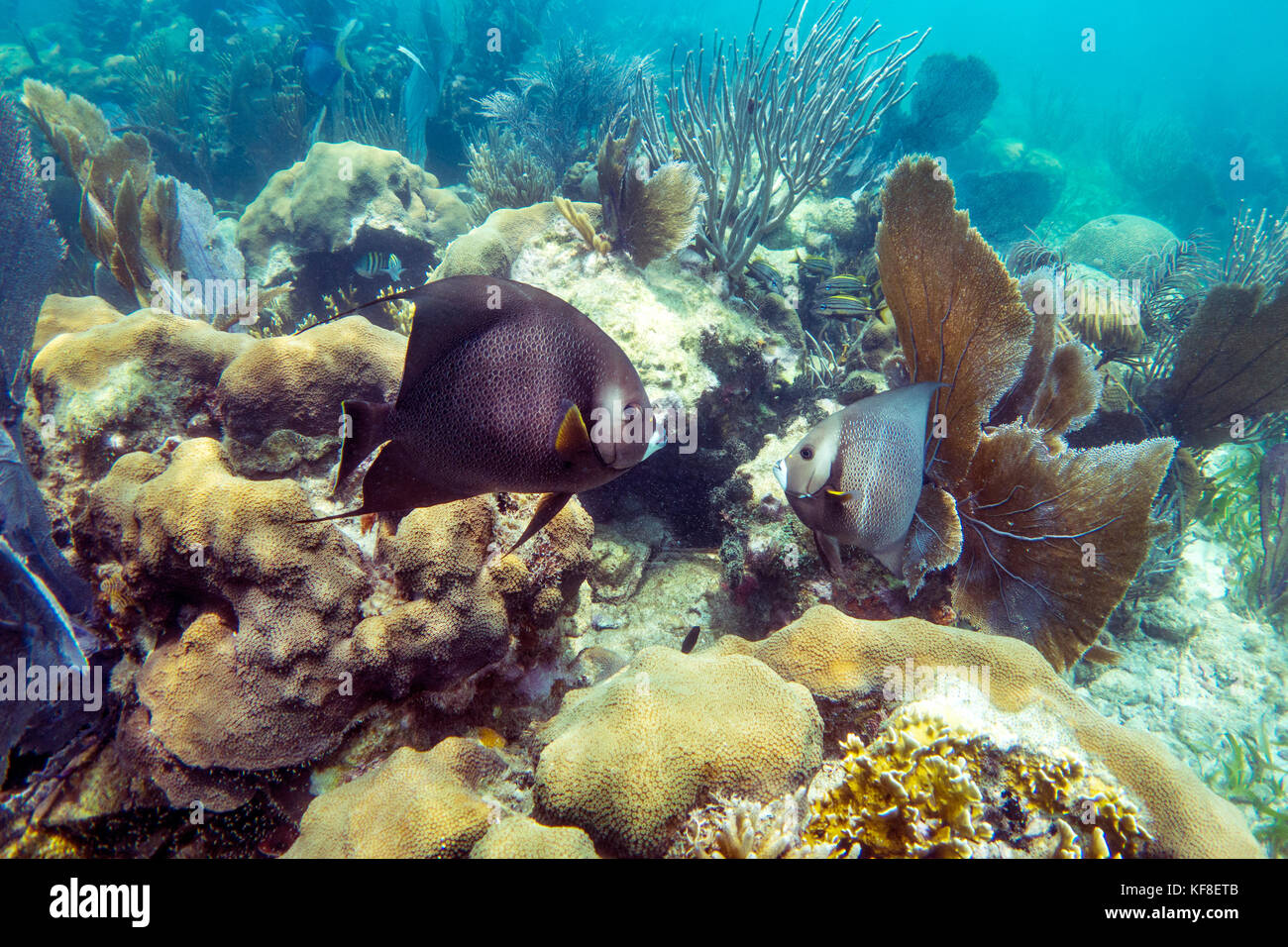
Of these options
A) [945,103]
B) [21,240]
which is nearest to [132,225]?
[21,240]

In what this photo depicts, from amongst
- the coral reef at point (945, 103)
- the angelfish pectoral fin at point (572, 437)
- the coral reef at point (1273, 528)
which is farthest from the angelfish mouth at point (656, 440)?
the coral reef at point (945, 103)

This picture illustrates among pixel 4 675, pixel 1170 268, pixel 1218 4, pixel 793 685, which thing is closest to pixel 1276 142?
pixel 1170 268

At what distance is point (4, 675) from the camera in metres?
2.29

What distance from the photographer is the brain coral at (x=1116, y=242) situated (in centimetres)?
1089

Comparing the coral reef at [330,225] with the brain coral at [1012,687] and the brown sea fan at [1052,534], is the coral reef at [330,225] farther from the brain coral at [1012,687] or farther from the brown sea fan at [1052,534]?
the brown sea fan at [1052,534]

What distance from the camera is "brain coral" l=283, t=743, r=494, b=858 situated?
196 centimetres

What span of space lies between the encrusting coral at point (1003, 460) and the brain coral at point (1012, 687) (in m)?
0.50

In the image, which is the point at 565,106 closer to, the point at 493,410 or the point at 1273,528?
the point at 493,410

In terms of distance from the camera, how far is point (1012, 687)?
8.24 feet

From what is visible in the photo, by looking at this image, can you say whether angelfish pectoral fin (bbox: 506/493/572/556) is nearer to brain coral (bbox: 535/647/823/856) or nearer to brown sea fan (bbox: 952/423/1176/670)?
brain coral (bbox: 535/647/823/856)

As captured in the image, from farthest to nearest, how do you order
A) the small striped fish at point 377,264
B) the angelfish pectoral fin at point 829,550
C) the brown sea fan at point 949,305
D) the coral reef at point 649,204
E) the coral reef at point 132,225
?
the small striped fish at point 377,264 < the coral reef at point 132,225 < the coral reef at point 649,204 < the brown sea fan at point 949,305 < the angelfish pectoral fin at point 829,550

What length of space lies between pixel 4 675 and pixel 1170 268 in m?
12.1

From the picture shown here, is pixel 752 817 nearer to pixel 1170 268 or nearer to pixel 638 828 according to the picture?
pixel 638 828

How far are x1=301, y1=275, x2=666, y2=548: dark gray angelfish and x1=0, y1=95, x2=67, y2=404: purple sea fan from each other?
162 inches
